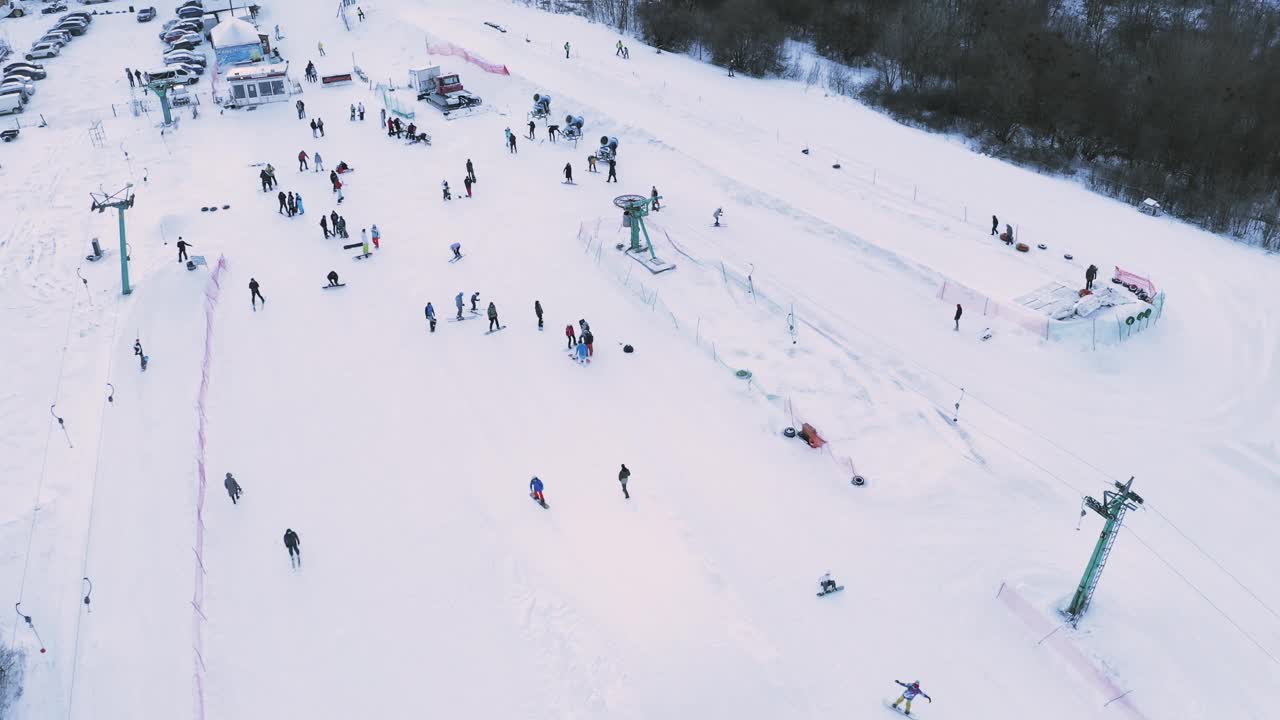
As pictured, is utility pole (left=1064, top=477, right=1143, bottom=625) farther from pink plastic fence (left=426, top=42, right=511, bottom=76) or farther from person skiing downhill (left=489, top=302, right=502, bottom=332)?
pink plastic fence (left=426, top=42, right=511, bottom=76)

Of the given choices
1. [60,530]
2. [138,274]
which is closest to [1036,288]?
[60,530]

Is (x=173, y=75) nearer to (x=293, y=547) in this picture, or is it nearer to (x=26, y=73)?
(x=26, y=73)

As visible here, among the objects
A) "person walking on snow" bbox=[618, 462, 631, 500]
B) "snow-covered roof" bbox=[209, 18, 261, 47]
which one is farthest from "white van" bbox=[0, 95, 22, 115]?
"person walking on snow" bbox=[618, 462, 631, 500]

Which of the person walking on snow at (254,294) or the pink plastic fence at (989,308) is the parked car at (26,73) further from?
the pink plastic fence at (989,308)

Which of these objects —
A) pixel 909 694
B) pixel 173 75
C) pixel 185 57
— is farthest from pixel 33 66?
pixel 909 694

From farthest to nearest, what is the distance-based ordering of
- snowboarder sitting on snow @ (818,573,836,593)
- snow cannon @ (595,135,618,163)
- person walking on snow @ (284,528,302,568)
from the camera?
snow cannon @ (595,135,618,163) → person walking on snow @ (284,528,302,568) → snowboarder sitting on snow @ (818,573,836,593)

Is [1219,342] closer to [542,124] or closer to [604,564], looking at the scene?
[604,564]

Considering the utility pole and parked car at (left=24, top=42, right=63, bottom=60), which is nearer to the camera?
the utility pole
